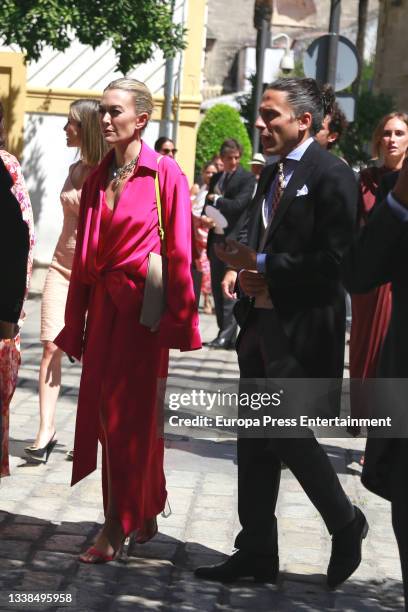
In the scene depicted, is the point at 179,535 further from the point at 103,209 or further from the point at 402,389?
the point at 402,389

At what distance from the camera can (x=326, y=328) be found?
5.21 meters

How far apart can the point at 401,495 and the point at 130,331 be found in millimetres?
1899

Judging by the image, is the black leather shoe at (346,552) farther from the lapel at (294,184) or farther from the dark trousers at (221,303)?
the dark trousers at (221,303)

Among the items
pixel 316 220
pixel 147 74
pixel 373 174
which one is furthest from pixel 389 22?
pixel 316 220

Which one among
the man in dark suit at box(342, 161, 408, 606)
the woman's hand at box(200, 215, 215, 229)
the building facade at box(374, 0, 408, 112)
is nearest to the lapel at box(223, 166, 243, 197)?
the woman's hand at box(200, 215, 215, 229)

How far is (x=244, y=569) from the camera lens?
17.9 feet

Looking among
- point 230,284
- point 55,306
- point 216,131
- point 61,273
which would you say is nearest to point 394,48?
point 216,131

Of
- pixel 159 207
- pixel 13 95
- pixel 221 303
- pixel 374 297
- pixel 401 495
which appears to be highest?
pixel 159 207

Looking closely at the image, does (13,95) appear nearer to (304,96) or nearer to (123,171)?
(123,171)

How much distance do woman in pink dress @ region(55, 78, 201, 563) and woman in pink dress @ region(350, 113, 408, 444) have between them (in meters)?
2.12

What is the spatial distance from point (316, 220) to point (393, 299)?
46.3 inches

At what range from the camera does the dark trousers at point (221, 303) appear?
13.9 meters

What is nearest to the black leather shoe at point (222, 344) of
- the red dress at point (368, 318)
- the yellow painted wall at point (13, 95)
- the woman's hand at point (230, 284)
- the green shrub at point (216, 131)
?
the red dress at point (368, 318)

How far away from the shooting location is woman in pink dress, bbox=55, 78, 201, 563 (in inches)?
223
